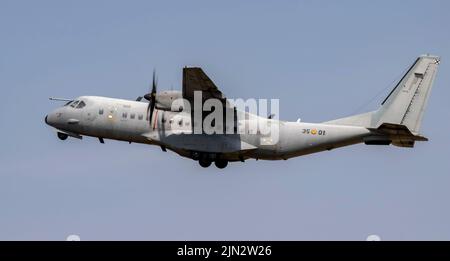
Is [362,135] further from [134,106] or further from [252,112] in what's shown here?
[134,106]

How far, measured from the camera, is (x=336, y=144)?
4166cm

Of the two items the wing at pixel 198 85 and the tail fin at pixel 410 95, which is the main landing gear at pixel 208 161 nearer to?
the wing at pixel 198 85

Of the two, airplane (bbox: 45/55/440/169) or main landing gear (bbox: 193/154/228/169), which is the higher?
airplane (bbox: 45/55/440/169)

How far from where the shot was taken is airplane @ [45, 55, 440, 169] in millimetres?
41281

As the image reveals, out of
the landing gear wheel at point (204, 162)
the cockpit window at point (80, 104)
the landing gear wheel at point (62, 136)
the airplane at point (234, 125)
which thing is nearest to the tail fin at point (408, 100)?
the airplane at point (234, 125)

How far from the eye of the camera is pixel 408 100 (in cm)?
4156

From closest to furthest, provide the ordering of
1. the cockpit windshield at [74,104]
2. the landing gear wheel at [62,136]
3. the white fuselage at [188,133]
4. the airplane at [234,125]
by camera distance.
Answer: the airplane at [234,125] → the white fuselage at [188,133] → the cockpit windshield at [74,104] → the landing gear wheel at [62,136]

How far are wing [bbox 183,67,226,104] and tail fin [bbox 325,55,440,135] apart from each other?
613cm

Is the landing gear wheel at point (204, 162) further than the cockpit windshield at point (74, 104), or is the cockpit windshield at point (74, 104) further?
the cockpit windshield at point (74, 104)

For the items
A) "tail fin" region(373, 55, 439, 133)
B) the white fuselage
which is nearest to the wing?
the white fuselage

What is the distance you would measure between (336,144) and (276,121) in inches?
119

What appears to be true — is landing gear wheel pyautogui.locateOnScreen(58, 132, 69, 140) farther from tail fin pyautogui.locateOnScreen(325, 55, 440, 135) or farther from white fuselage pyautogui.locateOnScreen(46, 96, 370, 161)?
tail fin pyautogui.locateOnScreen(325, 55, 440, 135)

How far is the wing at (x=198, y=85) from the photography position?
132 ft
